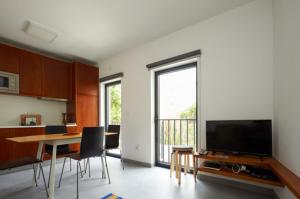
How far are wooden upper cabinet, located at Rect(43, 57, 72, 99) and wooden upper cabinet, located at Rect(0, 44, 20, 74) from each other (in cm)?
53

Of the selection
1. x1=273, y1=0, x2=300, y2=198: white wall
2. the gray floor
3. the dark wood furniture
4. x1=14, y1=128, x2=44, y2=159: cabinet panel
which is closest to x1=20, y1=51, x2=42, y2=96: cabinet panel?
x1=14, y1=128, x2=44, y2=159: cabinet panel

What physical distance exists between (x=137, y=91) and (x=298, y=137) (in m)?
2.84

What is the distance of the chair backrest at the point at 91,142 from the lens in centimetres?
229

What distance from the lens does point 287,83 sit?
1674 mm

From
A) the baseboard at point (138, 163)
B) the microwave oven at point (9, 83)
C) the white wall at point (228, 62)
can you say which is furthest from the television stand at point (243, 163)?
the microwave oven at point (9, 83)

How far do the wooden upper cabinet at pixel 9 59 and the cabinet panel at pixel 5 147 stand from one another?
3.93ft

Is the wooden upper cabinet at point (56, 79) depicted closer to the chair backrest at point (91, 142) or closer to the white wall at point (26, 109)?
the white wall at point (26, 109)

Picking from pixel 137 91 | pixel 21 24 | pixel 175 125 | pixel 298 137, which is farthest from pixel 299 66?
pixel 21 24

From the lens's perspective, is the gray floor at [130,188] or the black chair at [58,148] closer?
the gray floor at [130,188]

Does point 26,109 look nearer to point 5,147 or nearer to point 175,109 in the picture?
point 5,147

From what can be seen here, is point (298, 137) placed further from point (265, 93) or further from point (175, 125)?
point (175, 125)

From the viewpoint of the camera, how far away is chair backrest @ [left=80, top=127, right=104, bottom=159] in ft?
7.52

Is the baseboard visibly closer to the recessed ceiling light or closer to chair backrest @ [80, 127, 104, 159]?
chair backrest @ [80, 127, 104, 159]

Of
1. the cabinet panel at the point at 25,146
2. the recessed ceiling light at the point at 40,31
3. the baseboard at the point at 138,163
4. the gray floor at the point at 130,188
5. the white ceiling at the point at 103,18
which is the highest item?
the white ceiling at the point at 103,18
